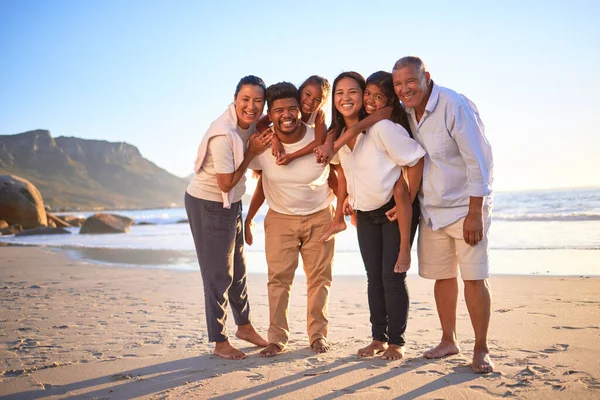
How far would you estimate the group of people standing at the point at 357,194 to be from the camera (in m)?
3.54

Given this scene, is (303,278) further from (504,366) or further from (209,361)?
(504,366)

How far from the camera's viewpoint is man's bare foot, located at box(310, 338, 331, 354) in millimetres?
4051

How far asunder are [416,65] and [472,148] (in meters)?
0.68

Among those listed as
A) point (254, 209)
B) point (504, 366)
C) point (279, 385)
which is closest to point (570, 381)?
point (504, 366)

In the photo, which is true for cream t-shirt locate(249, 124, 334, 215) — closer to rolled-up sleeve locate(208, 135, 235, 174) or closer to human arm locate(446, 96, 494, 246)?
rolled-up sleeve locate(208, 135, 235, 174)

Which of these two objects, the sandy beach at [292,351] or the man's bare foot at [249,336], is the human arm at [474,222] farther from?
the man's bare foot at [249,336]

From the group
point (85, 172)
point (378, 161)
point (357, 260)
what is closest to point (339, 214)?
point (378, 161)

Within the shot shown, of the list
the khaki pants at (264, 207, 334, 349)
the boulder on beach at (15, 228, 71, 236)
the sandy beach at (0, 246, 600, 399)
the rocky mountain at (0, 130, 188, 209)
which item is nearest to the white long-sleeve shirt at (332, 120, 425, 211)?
the khaki pants at (264, 207, 334, 349)

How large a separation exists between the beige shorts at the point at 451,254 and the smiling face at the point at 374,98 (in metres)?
0.89

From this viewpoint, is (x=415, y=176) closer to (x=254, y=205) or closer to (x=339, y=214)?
(x=339, y=214)

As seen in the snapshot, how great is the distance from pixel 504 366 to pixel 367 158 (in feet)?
5.53

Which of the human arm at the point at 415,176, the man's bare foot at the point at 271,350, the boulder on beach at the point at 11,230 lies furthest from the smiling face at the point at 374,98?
the boulder on beach at the point at 11,230

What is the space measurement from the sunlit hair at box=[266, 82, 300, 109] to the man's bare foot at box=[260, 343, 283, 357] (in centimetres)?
186

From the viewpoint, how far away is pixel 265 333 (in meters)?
4.89
